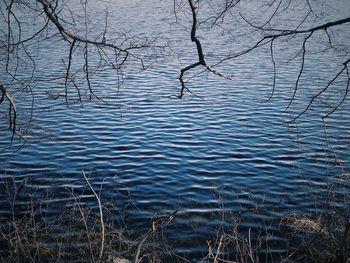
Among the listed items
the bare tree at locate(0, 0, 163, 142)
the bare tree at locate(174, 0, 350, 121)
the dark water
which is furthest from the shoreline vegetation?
the bare tree at locate(174, 0, 350, 121)

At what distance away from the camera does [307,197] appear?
35.3 feet

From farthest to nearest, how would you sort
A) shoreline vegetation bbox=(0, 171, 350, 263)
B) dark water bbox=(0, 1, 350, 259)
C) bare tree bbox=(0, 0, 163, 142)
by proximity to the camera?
dark water bbox=(0, 1, 350, 259) < shoreline vegetation bbox=(0, 171, 350, 263) < bare tree bbox=(0, 0, 163, 142)

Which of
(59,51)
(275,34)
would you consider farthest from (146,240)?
(59,51)

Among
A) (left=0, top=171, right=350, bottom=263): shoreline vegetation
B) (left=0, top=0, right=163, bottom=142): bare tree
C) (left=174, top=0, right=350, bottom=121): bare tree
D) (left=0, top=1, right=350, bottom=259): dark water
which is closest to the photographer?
(left=174, top=0, right=350, bottom=121): bare tree

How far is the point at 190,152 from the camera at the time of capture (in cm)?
1377

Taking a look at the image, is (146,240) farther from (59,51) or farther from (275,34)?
(59,51)

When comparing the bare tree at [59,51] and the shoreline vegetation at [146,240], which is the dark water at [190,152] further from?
the bare tree at [59,51]

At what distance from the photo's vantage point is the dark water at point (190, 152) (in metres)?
10.2

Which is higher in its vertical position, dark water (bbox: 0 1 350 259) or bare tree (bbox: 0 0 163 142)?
bare tree (bbox: 0 0 163 142)

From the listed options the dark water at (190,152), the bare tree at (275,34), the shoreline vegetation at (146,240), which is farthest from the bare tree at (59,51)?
the shoreline vegetation at (146,240)

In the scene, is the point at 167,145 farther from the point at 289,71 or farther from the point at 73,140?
the point at 289,71

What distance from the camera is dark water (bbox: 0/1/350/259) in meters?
10.2

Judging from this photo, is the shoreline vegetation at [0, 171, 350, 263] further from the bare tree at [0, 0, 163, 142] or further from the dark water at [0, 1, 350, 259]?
the bare tree at [0, 0, 163, 142]

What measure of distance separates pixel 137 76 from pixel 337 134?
41.6ft
